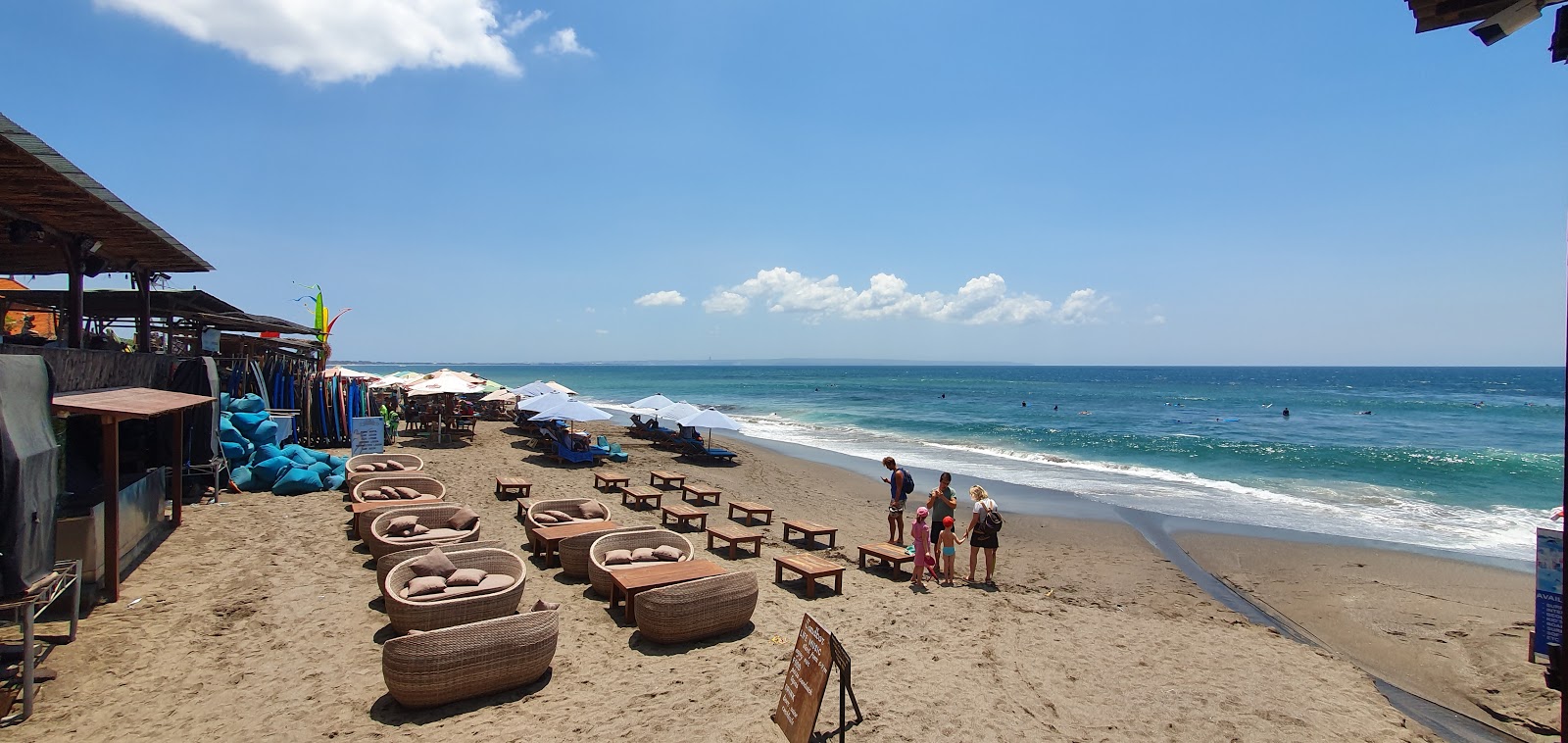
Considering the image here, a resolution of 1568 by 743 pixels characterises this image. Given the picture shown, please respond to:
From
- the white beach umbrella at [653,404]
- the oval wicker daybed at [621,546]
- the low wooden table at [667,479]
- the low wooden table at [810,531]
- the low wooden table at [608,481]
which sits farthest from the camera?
the white beach umbrella at [653,404]

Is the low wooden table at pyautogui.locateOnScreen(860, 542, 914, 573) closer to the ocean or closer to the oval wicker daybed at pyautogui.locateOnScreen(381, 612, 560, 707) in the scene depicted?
the oval wicker daybed at pyautogui.locateOnScreen(381, 612, 560, 707)

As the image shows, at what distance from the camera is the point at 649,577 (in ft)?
21.0

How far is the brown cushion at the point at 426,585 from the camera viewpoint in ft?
18.4

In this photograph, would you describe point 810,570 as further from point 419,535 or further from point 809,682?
point 419,535

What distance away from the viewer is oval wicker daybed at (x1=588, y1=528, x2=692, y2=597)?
6781 mm

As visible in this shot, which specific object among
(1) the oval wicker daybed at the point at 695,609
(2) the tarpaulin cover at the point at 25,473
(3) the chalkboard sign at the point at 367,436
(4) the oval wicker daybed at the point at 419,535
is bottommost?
(1) the oval wicker daybed at the point at 695,609

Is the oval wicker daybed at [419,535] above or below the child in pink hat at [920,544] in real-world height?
above

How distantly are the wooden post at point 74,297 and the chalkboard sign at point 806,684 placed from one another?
9.11 metres

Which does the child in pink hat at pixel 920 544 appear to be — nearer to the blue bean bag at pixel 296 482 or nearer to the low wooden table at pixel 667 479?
the low wooden table at pixel 667 479

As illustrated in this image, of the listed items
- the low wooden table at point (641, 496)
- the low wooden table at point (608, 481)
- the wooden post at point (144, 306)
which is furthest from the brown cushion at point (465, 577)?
the wooden post at point (144, 306)

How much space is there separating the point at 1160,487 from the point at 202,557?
1915 cm

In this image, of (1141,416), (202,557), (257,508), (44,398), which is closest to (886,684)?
(44,398)

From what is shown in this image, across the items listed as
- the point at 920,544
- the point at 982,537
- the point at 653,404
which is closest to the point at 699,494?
the point at 920,544

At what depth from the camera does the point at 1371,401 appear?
55062mm
